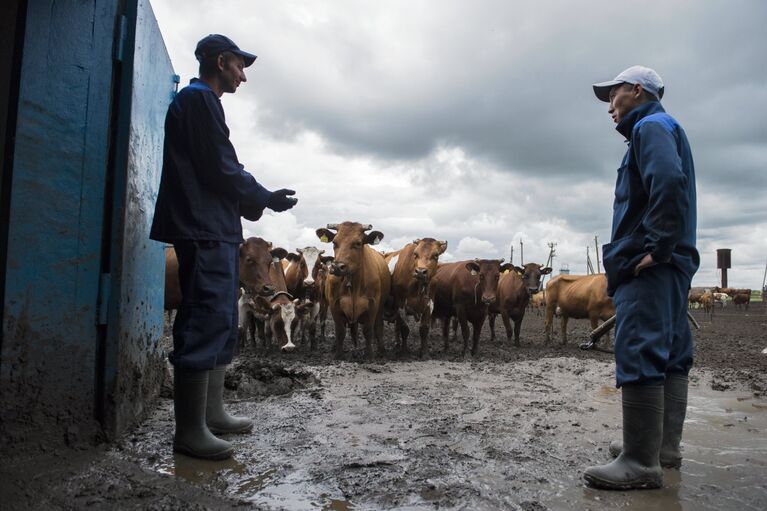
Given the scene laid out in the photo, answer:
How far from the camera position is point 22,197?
2666mm

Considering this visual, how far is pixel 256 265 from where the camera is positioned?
376 inches

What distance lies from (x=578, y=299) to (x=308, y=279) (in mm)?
8213

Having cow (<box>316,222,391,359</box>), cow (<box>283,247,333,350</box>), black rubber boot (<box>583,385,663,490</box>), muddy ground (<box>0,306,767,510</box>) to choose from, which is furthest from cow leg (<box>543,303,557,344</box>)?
black rubber boot (<box>583,385,663,490</box>)

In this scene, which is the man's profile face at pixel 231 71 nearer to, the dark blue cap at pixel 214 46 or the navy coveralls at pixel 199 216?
the dark blue cap at pixel 214 46

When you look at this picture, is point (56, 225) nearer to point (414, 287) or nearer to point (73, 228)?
Result: point (73, 228)

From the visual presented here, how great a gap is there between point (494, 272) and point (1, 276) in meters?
10.3

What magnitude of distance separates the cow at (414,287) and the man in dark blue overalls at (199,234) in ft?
22.5

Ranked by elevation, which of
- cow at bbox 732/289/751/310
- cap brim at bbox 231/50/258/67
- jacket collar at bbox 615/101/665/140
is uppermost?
A: cap brim at bbox 231/50/258/67

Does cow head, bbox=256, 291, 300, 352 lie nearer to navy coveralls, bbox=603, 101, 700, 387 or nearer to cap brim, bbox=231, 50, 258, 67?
cap brim, bbox=231, 50, 258, 67

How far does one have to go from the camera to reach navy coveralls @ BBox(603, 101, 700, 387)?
2631 millimetres

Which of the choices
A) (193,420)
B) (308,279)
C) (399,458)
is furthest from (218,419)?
(308,279)

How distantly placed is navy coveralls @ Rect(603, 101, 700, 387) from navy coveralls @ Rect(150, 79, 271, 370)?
84.9 inches

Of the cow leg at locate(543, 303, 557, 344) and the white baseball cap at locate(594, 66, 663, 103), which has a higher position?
the white baseball cap at locate(594, 66, 663, 103)

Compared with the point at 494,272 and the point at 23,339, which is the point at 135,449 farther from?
the point at 494,272
